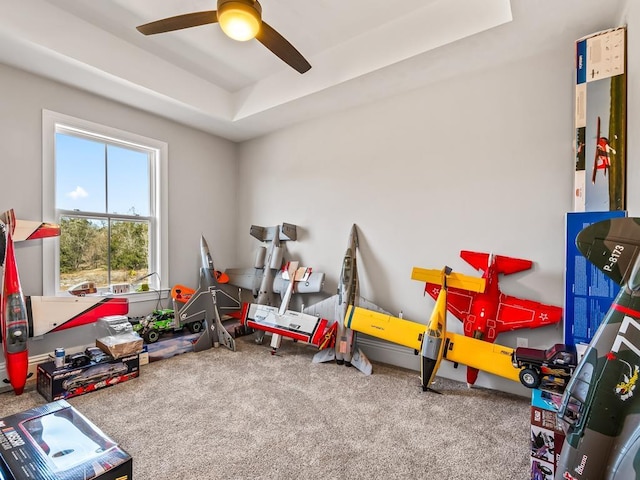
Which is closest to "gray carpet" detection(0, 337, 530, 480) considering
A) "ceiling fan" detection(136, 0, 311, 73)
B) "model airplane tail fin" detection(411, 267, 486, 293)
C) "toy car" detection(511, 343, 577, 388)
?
"toy car" detection(511, 343, 577, 388)

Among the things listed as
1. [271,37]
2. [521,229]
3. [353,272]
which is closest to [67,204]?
[271,37]

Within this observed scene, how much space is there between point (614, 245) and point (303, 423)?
1.82 meters

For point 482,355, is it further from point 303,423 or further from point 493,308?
point 303,423

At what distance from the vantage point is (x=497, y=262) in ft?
8.18

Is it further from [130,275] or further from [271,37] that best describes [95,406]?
[271,37]

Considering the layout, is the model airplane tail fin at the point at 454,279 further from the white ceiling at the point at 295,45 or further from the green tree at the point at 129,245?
the green tree at the point at 129,245

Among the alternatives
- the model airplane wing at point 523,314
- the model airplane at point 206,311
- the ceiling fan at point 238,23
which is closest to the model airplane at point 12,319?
the model airplane at point 206,311

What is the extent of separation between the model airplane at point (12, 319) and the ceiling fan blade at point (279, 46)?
234 cm

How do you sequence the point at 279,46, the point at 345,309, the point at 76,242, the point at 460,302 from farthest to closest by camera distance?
the point at 76,242
the point at 345,309
the point at 460,302
the point at 279,46

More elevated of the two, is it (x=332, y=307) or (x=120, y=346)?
(x=332, y=307)

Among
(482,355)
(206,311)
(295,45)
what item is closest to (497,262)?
(482,355)

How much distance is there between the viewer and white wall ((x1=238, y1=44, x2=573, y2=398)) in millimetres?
2387

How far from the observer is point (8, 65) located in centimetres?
263

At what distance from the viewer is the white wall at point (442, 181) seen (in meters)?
2.39
